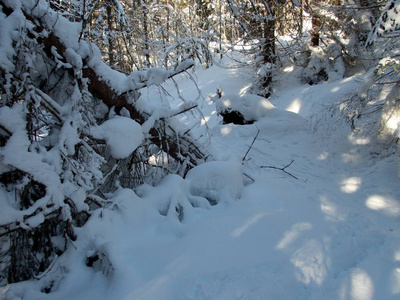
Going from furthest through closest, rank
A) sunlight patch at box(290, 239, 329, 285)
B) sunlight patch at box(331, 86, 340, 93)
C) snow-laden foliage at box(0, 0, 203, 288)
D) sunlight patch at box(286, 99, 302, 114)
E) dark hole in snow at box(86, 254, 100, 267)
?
sunlight patch at box(286, 99, 302, 114) → sunlight patch at box(331, 86, 340, 93) → sunlight patch at box(290, 239, 329, 285) → dark hole in snow at box(86, 254, 100, 267) → snow-laden foliage at box(0, 0, 203, 288)

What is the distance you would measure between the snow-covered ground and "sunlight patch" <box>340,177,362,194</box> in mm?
216

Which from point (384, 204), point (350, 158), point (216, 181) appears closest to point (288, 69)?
point (350, 158)

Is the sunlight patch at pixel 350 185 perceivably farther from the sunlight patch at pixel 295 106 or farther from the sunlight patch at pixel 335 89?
the sunlight patch at pixel 295 106

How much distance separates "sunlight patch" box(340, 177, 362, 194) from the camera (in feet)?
18.3

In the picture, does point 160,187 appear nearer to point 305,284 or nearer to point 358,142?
point 305,284

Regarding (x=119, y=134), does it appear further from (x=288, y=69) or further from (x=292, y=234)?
(x=288, y=69)

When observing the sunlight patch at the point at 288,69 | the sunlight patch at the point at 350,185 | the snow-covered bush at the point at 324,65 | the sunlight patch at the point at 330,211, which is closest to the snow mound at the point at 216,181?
the sunlight patch at the point at 330,211

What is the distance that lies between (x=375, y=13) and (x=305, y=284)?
11.5 m

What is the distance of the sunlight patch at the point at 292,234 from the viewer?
301 cm

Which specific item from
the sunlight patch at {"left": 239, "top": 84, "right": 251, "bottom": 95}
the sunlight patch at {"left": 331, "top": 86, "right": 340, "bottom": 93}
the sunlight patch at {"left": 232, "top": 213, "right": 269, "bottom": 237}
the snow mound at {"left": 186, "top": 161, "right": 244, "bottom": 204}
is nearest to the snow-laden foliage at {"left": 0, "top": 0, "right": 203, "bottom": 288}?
the snow mound at {"left": 186, "top": 161, "right": 244, "bottom": 204}

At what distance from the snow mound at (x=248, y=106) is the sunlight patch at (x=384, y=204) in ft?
15.0

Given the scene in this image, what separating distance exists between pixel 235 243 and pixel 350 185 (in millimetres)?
4076

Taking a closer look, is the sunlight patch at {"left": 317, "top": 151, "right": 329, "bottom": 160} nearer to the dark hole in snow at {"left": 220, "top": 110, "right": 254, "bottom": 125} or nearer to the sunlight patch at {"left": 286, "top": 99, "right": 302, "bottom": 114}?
the dark hole in snow at {"left": 220, "top": 110, "right": 254, "bottom": 125}

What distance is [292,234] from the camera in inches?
125
